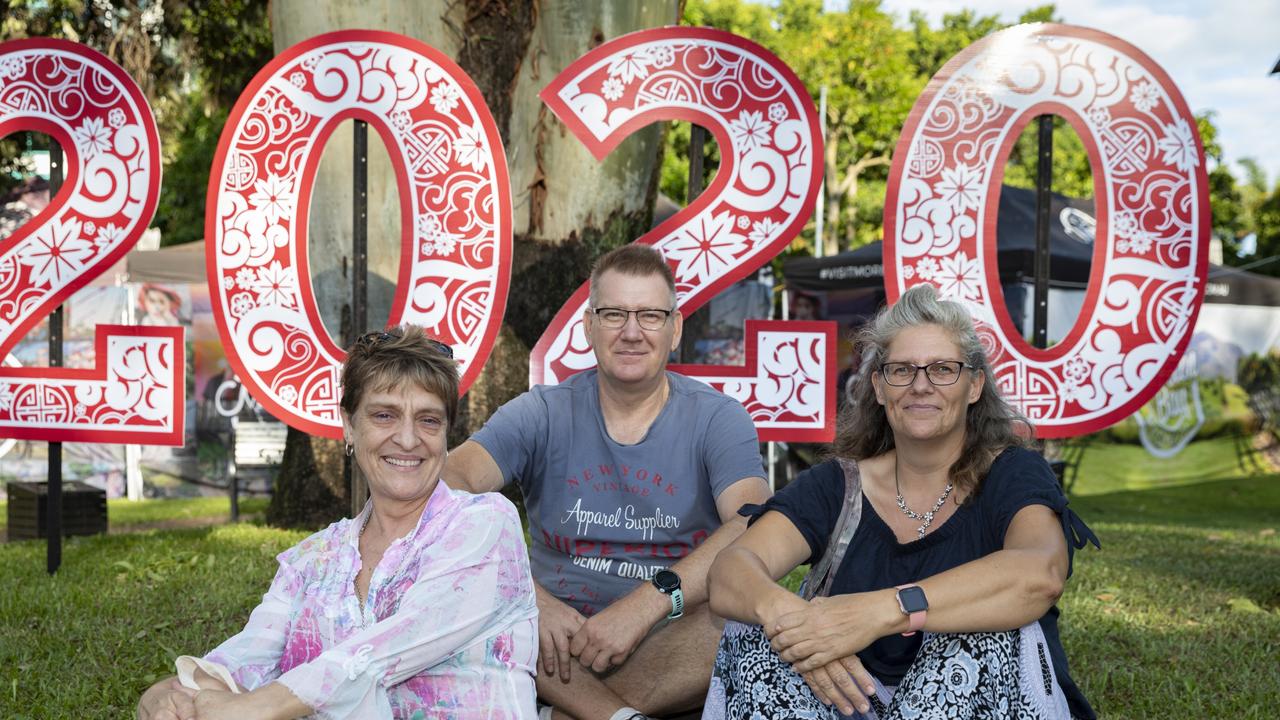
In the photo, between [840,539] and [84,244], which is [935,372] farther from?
[84,244]

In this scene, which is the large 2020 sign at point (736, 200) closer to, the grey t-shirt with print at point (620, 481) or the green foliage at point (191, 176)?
the grey t-shirt with print at point (620, 481)

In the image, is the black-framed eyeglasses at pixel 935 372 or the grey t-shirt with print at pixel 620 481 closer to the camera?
the black-framed eyeglasses at pixel 935 372

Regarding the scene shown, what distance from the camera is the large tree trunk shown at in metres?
6.80

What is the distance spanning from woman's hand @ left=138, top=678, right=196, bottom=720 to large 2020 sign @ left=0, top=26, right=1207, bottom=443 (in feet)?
8.19

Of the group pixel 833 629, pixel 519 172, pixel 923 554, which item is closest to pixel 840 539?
pixel 923 554

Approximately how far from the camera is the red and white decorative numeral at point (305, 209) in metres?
4.90

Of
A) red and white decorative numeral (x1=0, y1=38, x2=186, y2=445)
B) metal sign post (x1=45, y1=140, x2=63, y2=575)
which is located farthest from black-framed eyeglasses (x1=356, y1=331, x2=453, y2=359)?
metal sign post (x1=45, y1=140, x2=63, y2=575)

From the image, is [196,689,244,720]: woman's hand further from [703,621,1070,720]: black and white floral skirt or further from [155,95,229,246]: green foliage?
[155,95,229,246]: green foliage

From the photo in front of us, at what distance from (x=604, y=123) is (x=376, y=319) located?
2.84 m

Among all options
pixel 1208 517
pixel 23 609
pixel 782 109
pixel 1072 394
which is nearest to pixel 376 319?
pixel 23 609

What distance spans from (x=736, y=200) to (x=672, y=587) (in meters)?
2.09

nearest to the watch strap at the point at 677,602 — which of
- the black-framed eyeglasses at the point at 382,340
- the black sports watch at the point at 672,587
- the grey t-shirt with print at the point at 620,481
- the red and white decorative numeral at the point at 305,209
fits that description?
the black sports watch at the point at 672,587

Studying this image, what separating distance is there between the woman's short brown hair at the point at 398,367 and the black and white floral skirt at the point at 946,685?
914mm

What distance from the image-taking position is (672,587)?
Result: 317cm
